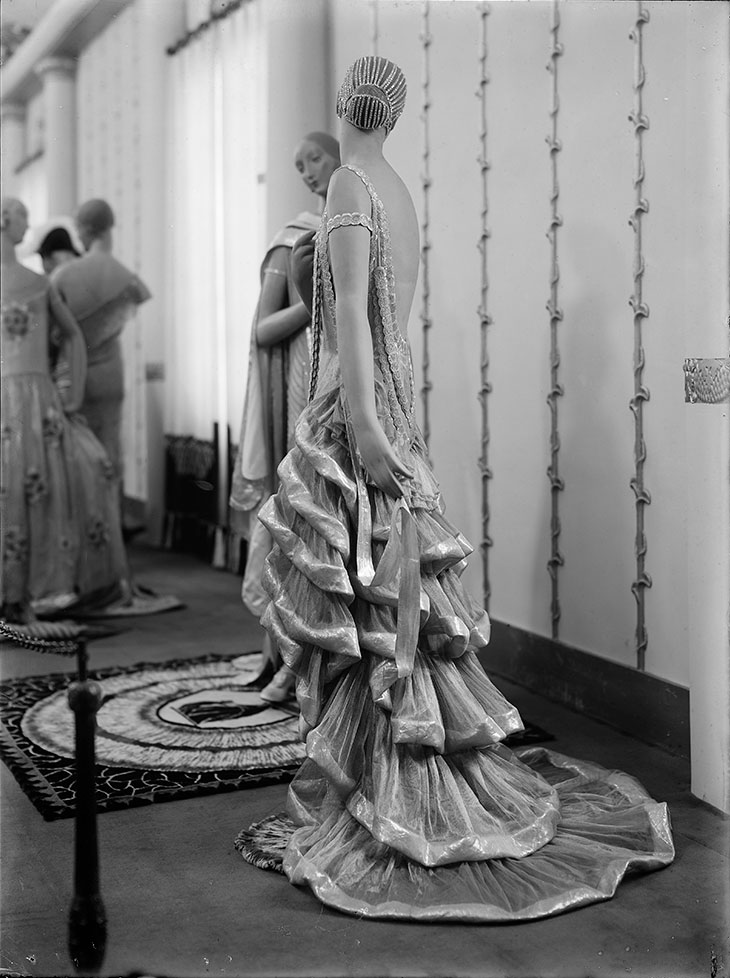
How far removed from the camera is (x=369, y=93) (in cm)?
253

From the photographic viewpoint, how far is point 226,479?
24.2 feet

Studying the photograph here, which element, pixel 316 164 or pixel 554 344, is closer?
pixel 316 164

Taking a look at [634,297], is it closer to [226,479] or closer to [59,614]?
[59,614]

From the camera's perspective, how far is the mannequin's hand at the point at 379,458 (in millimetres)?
2447

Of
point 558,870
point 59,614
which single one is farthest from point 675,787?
point 59,614

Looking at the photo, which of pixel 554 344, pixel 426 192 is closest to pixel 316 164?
pixel 426 192

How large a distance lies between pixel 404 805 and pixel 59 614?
3.56m

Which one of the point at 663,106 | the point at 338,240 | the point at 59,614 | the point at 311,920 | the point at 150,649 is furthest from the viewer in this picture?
the point at 59,614

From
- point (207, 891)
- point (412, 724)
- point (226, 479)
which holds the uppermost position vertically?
point (226, 479)

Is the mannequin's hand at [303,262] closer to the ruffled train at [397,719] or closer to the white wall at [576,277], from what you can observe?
the ruffled train at [397,719]

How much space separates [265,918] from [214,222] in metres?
5.90

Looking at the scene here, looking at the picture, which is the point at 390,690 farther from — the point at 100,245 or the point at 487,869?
the point at 100,245

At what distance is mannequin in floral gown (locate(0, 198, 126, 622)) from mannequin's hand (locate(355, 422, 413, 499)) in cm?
349

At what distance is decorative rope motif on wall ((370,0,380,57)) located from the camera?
407 centimetres
